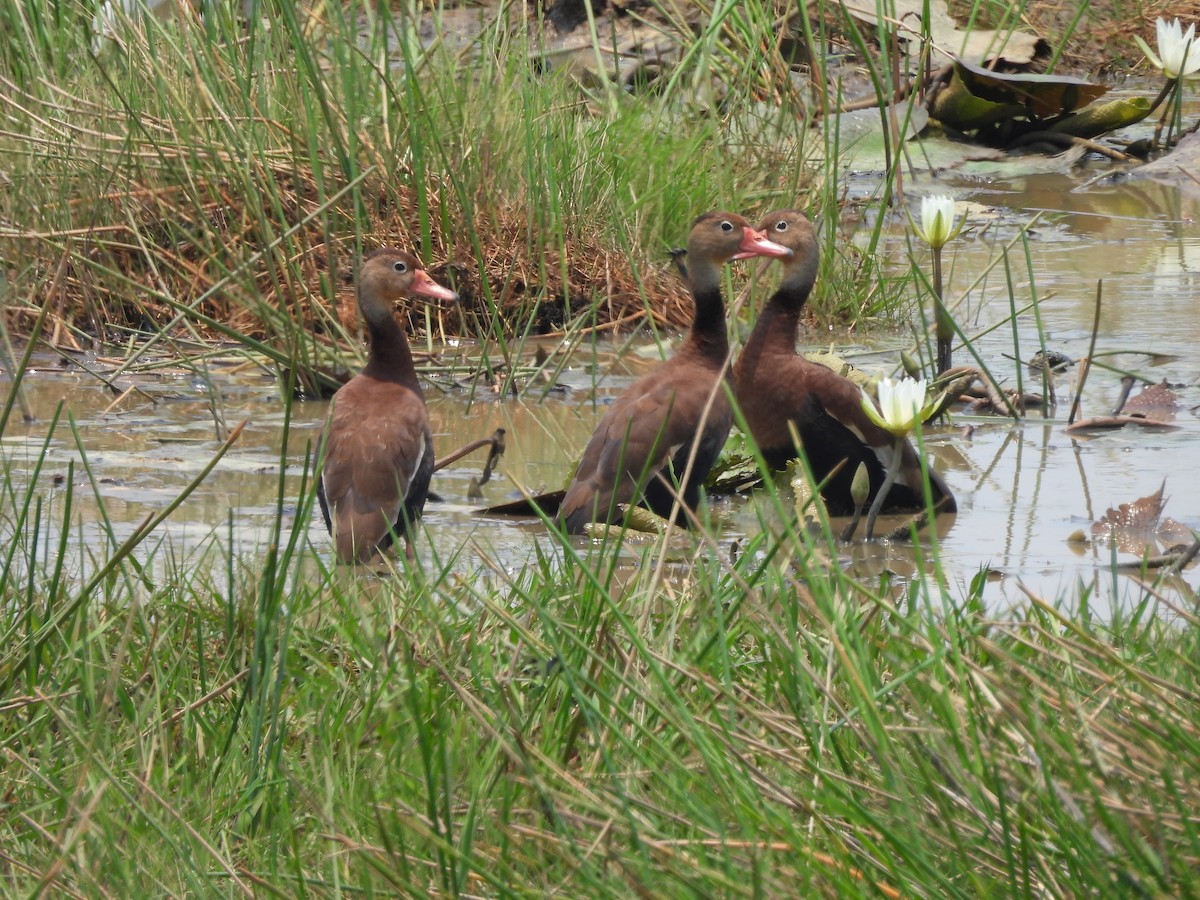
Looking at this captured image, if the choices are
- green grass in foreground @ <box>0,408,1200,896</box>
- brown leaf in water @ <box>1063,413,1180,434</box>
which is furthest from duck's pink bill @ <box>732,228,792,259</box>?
green grass in foreground @ <box>0,408,1200,896</box>

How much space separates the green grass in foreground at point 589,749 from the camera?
1.67 metres

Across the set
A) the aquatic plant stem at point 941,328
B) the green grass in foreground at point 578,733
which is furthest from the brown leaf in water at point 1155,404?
the green grass in foreground at point 578,733

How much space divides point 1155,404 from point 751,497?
1435 millimetres

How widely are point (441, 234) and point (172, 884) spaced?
4619mm

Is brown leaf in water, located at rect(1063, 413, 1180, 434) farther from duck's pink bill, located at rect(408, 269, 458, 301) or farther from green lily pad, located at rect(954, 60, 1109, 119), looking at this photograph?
green lily pad, located at rect(954, 60, 1109, 119)

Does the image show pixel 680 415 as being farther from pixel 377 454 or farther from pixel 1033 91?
pixel 1033 91

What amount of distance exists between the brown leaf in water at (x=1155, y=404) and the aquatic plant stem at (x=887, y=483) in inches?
48.0

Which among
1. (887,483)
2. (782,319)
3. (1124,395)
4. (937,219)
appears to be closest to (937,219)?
(937,219)

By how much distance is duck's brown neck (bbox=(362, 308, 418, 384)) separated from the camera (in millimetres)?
4957

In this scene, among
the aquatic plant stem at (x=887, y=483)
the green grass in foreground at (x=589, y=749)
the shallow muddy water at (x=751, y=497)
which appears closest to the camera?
the green grass in foreground at (x=589, y=749)

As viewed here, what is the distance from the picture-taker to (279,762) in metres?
2.01

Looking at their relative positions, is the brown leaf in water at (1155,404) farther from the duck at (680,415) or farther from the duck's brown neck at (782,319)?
the duck at (680,415)

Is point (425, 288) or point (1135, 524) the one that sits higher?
point (425, 288)

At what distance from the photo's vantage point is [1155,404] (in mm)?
5324
